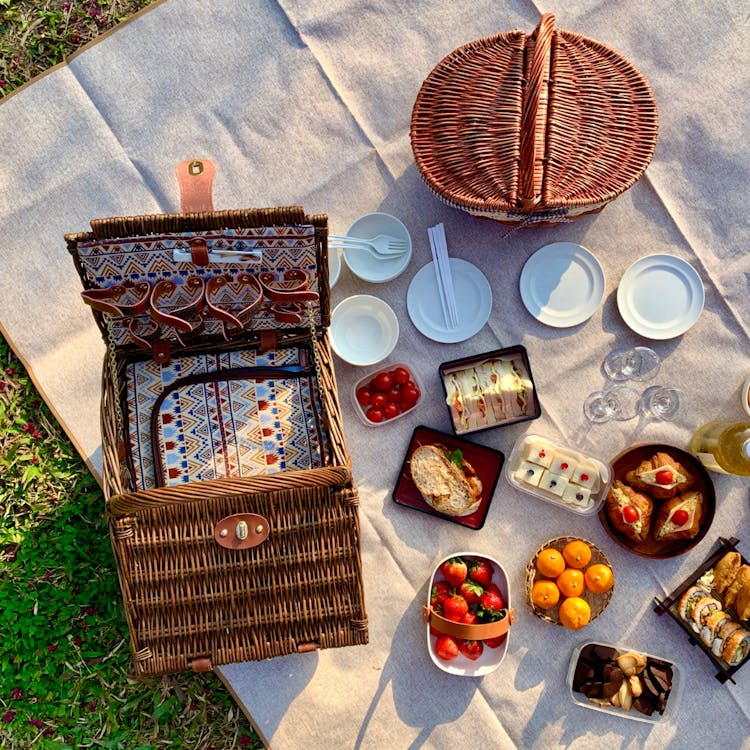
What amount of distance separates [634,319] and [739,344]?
35 centimetres

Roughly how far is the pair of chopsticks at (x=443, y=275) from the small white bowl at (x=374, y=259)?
80 millimetres

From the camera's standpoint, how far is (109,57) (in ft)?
6.91

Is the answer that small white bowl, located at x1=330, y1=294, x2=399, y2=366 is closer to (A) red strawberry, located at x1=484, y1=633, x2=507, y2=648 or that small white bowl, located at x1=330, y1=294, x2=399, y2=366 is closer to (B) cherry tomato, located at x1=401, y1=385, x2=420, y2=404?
(B) cherry tomato, located at x1=401, y1=385, x2=420, y2=404

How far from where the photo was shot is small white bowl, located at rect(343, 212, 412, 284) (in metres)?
2.07

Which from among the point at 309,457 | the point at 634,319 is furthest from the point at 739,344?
the point at 309,457

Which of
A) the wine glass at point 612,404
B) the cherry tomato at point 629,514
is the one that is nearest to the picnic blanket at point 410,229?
the wine glass at point 612,404

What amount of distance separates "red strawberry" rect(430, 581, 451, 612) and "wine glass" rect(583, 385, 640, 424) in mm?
679

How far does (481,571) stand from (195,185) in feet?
4.38

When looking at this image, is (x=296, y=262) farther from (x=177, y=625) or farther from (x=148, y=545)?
(x=177, y=625)

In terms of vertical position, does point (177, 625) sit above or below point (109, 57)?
below

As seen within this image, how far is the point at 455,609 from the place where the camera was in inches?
77.5

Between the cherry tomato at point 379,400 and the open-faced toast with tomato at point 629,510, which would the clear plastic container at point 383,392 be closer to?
the cherry tomato at point 379,400

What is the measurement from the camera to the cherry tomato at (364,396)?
80.7 inches

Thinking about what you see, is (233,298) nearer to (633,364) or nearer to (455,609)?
(455,609)
